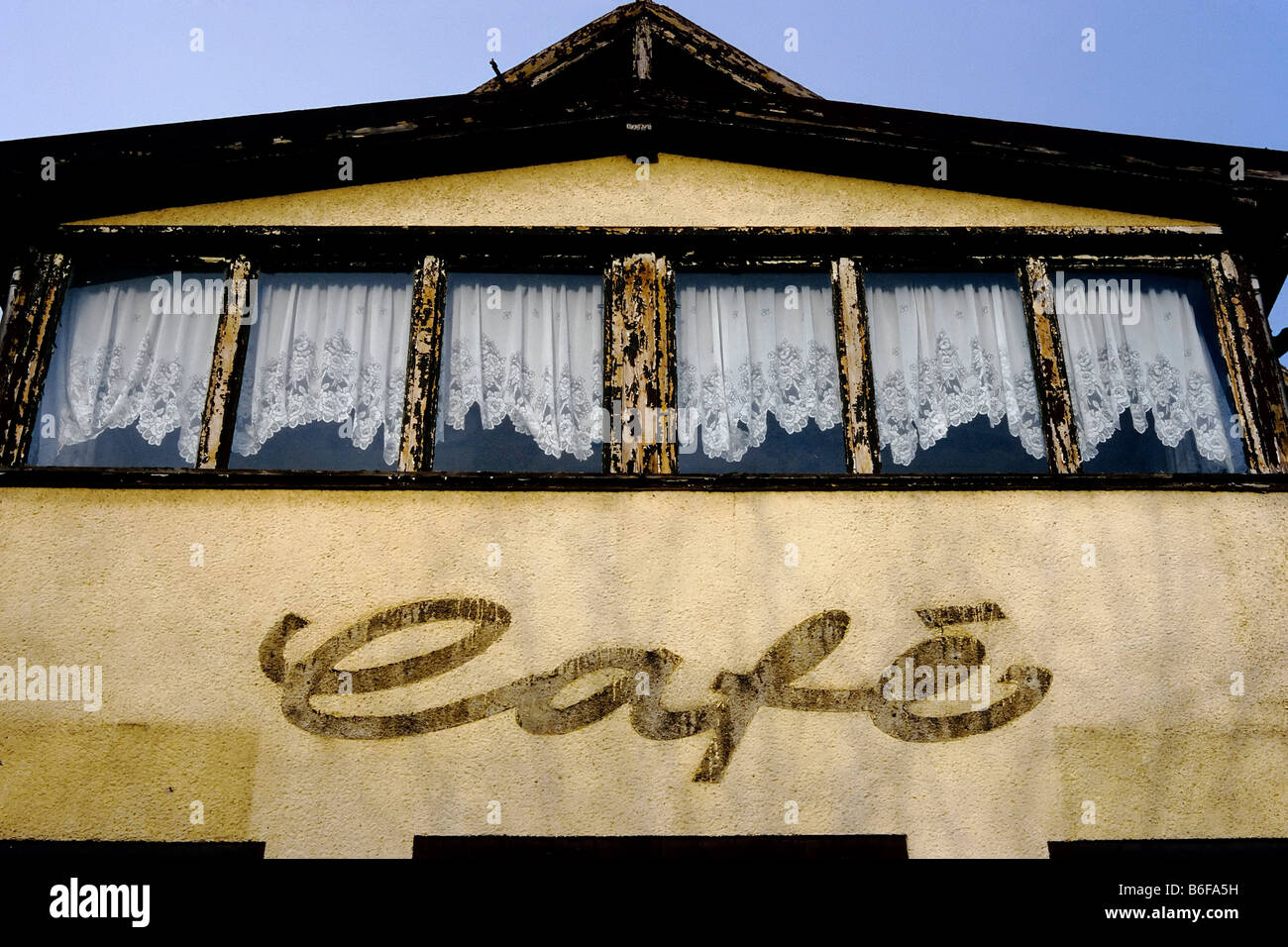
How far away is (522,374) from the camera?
247 inches

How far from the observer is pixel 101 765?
515 centimetres

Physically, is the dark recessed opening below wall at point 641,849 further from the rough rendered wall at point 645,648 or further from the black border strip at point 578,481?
the black border strip at point 578,481

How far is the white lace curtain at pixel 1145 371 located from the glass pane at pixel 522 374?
9.21 feet

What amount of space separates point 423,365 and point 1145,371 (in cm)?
425

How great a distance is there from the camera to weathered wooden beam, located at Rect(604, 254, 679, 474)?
19.5 ft

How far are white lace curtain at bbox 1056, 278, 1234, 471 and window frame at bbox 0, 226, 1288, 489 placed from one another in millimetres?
128

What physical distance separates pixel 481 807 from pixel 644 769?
79cm

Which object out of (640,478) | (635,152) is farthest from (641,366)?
(635,152)

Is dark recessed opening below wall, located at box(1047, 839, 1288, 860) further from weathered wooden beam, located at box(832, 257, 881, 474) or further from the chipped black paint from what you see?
weathered wooden beam, located at box(832, 257, 881, 474)

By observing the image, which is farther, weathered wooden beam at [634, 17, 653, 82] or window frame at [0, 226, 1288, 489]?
weathered wooden beam at [634, 17, 653, 82]

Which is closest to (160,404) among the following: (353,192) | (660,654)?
(353,192)

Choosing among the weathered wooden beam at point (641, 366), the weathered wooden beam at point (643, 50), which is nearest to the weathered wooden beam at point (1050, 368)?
the weathered wooden beam at point (641, 366)

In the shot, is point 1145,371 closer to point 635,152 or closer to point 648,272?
point 648,272

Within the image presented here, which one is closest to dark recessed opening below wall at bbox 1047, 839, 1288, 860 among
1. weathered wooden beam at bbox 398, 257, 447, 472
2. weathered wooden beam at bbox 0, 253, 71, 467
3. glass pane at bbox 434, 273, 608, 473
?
glass pane at bbox 434, 273, 608, 473
